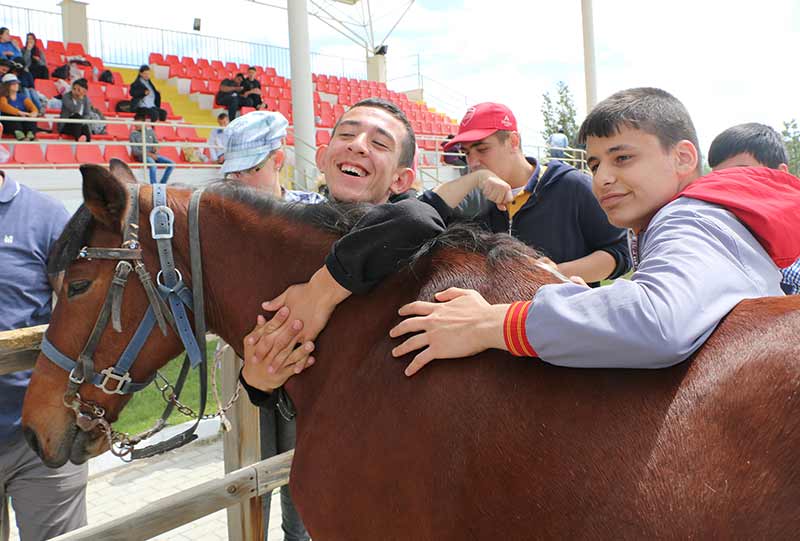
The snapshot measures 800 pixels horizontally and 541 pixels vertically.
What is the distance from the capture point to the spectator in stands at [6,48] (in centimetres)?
1229

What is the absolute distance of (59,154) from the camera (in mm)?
11422

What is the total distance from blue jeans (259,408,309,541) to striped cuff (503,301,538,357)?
2.05 m

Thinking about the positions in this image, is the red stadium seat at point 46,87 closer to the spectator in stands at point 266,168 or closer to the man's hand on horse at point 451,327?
the spectator in stands at point 266,168

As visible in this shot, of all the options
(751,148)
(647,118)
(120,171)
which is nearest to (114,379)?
(120,171)

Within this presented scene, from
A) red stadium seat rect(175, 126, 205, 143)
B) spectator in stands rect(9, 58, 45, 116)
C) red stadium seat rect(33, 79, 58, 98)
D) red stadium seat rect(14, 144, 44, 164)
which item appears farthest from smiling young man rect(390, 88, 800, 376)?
red stadium seat rect(33, 79, 58, 98)

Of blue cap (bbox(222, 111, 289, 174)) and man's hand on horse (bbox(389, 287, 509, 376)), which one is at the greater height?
blue cap (bbox(222, 111, 289, 174))

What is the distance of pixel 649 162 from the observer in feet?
5.90

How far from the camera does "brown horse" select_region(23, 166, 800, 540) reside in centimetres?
116

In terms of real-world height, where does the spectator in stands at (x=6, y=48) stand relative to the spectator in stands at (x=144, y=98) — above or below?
above

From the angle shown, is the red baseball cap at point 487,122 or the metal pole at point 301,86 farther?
the metal pole at point 301,86

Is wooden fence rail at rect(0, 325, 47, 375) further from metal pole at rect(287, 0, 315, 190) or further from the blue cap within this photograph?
metal pole at rect(287, 0, 315, 190)

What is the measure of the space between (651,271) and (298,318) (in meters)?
1.10

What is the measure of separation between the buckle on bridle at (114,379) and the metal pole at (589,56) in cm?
1891

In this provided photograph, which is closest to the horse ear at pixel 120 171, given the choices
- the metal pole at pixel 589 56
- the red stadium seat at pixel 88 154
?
the red stadium seat at pixel 88 154
